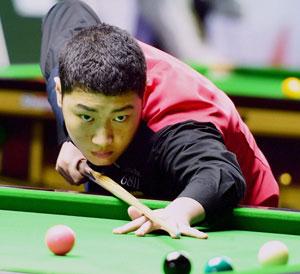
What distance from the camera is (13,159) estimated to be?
6465mm

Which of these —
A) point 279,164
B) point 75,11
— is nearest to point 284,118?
point 279,164

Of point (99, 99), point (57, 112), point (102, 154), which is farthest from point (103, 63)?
point (57, 112)

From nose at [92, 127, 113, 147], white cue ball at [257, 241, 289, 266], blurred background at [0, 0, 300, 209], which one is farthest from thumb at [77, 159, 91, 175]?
blurred background at [0, 0, 300, 209]

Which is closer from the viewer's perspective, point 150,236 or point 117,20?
point 150,236

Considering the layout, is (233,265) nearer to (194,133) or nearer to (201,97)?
(194,133)

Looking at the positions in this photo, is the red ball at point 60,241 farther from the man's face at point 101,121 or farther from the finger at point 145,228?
the man's face at point 101,121

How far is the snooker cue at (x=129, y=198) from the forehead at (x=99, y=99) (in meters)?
0.26

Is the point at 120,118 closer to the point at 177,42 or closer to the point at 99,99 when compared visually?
the point at 99,99

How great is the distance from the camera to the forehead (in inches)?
111

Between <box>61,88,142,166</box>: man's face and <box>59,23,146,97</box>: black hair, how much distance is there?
25mm

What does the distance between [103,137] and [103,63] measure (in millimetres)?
234

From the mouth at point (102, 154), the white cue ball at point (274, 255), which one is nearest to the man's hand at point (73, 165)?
the mouth at point (102, 154)

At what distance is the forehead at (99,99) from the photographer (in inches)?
111

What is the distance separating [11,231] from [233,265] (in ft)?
2.20
